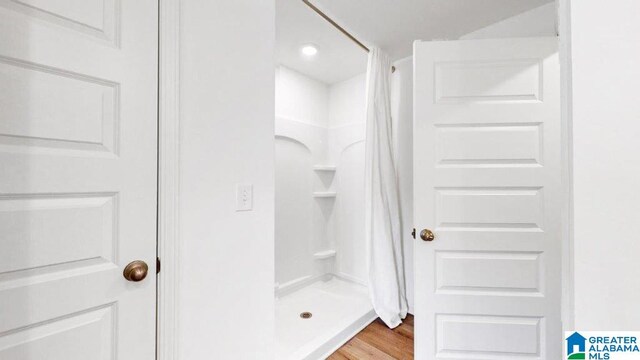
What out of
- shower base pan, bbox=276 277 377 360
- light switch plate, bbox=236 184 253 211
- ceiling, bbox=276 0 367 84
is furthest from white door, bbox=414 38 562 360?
light switch plate, bbox=236 184 253 211

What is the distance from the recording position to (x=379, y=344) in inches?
70.0

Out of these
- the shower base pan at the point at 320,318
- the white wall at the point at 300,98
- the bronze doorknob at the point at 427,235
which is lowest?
the shower base pan at the point at 320,318

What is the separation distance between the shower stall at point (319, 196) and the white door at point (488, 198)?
0.98m

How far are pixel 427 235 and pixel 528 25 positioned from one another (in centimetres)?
162

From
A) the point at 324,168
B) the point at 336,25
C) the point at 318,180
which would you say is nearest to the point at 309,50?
the point at 336,25

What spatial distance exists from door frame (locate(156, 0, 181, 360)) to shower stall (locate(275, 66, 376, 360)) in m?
1.51

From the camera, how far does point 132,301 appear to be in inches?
30.7

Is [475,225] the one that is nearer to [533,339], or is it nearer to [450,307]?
[450,307]

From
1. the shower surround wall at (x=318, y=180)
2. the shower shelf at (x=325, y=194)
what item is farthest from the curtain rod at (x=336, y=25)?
the shower shelf at (x=325, y=194)

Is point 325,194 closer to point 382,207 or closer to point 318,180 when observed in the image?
point 318,180

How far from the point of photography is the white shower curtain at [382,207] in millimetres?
2057

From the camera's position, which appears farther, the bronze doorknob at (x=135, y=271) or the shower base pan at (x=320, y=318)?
the shower base pan at (x=320, y=318)

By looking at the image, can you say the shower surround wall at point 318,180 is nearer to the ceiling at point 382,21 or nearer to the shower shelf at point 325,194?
the shower shelf at point 325,194

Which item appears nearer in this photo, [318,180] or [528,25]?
Answer: [528,25]
